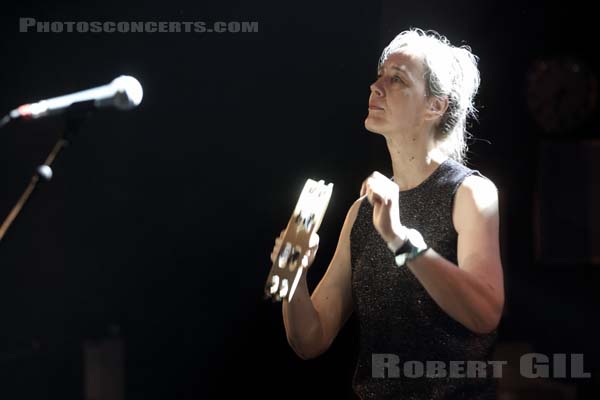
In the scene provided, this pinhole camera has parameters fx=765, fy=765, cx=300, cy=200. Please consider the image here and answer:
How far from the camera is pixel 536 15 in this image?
2154 mm

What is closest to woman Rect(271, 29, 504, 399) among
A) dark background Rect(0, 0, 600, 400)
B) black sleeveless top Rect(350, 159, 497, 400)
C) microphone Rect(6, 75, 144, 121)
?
black sleeveless top Rect(350, 159, 497, 400)

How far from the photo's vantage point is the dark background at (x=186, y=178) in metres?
2.05

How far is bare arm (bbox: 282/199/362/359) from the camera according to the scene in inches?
67.2

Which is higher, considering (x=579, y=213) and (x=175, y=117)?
(x=175, y=117)

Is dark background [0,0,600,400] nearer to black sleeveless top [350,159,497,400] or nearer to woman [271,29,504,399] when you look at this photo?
woman [271,29,504,399]

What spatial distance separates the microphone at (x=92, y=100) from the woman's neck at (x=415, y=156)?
0.58 meters

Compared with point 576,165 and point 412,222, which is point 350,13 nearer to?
point 412,222

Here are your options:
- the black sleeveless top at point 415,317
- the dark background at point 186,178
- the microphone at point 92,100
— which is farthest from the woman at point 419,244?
the microphone at point 92,100

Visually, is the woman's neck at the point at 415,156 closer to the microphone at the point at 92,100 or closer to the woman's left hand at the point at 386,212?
the woman's left hand at the point at 386,212

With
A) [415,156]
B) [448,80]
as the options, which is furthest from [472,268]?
[448,80]

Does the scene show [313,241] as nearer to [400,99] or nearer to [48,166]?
[400,99]

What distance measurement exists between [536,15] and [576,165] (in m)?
0.71

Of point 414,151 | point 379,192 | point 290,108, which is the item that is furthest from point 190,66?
point 379,192

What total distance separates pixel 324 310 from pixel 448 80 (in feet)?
1.95
